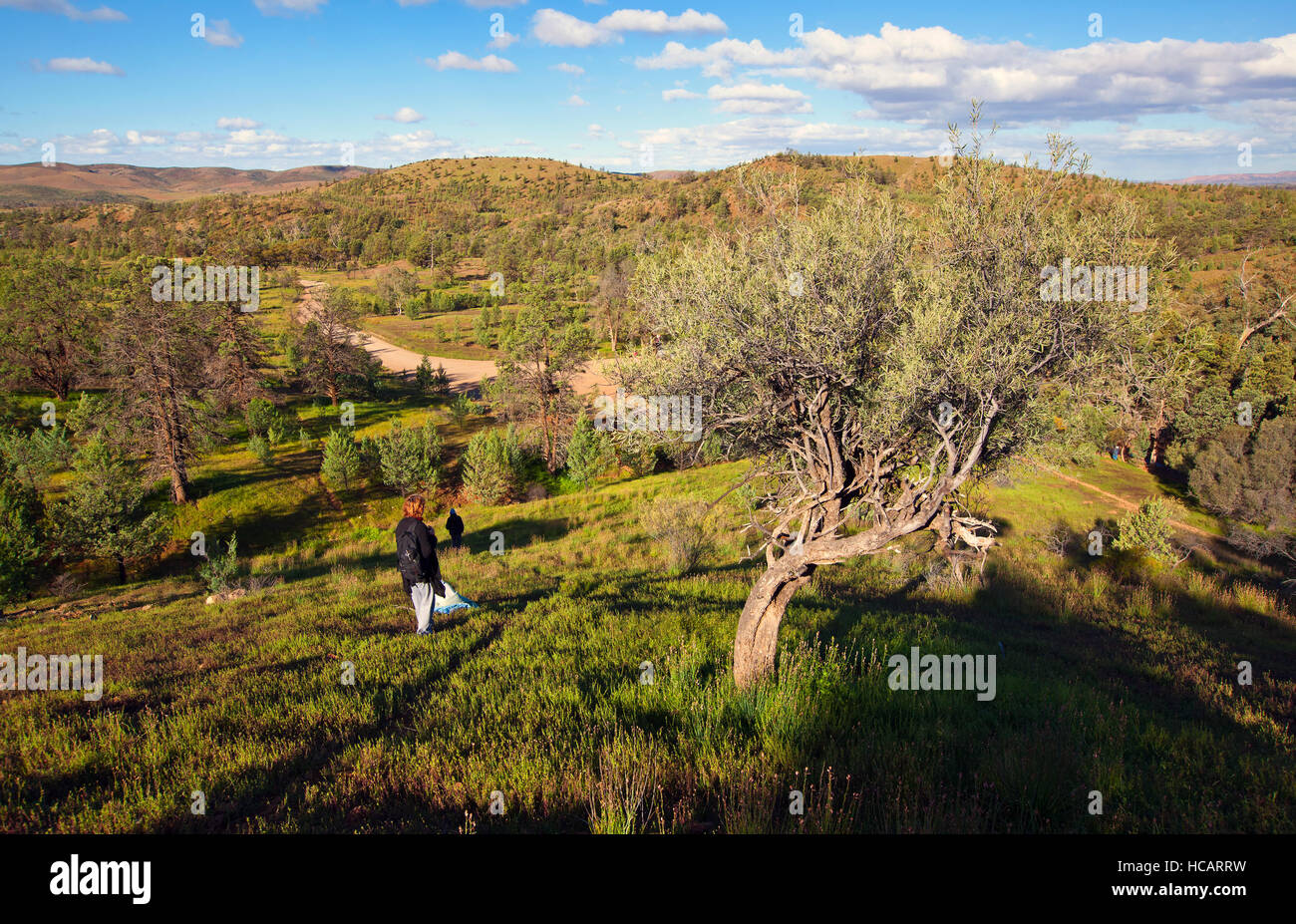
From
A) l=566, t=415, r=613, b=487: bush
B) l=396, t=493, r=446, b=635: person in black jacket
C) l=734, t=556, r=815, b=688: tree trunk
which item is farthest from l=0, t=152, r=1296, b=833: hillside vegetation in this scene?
l=566, t=415, r=613, b=487: bush

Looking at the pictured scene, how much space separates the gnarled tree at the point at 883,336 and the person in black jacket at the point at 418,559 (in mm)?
3957

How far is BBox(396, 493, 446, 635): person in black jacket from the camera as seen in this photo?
8.45m

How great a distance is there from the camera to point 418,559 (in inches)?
335

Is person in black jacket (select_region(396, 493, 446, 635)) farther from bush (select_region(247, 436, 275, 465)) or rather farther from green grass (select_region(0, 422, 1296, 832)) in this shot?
bush (select_region(247, 436, 275, 465))

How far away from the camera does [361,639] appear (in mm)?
8859

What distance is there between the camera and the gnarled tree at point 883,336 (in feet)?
19.3

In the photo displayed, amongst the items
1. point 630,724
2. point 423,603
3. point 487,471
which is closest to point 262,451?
point 487,471

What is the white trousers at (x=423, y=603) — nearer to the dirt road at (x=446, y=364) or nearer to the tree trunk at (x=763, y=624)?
the tree trunk at (x=763, y=624)

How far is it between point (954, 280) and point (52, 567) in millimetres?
35293

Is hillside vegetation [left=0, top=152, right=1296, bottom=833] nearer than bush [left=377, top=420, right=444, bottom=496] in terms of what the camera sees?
Yes

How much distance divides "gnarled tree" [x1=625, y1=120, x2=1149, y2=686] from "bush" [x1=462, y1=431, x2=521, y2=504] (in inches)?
1110

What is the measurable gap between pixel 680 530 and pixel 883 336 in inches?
522
